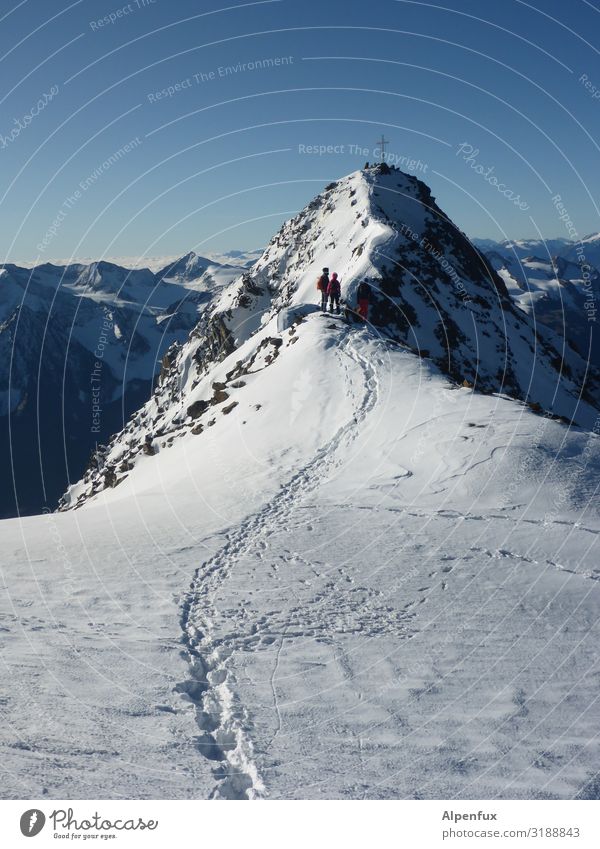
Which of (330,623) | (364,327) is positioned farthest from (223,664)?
(364,327)

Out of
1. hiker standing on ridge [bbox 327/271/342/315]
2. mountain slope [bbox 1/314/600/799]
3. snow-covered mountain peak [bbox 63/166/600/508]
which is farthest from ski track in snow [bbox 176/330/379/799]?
hiker standing on ridge [bbox 327/271/342/315]

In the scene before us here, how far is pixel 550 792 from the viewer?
8.58 meters

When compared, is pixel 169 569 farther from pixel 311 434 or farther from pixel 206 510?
pixel 311 434

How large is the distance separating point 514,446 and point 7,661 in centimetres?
1589

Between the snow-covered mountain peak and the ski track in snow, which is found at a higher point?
the snow-covered mountain peak

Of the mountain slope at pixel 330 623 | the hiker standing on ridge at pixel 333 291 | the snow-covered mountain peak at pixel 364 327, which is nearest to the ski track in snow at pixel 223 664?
the mountain slope at pixel 330 623

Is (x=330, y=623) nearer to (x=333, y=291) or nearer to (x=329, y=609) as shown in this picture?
(x=329, y=609)

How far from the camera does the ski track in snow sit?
343 inches

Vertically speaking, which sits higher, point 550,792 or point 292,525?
point 292,525

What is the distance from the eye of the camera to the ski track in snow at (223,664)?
8.72 metres

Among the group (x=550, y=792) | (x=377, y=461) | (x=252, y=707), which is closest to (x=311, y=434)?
(x=377, y=461)

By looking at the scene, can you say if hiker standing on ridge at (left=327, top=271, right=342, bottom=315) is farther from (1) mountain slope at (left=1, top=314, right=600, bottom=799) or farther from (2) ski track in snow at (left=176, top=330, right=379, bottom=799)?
(2) ski track in snow at (left=176, top=330, right=379, bottom=799)

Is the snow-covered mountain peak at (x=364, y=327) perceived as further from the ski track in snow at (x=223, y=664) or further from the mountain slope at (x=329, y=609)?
the ski track in snow at (x=223, y=664)

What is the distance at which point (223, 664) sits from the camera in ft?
37.2
